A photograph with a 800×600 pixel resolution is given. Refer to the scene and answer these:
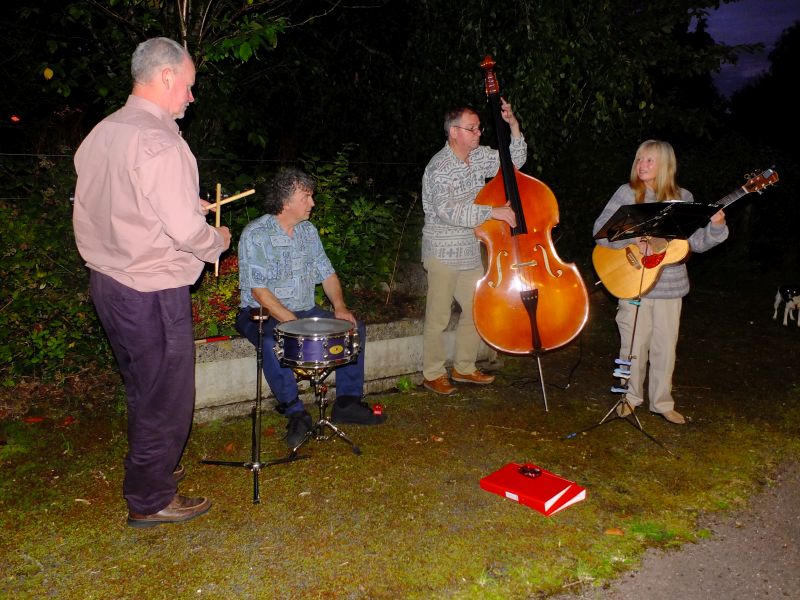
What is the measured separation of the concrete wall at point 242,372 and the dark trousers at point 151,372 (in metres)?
1.23

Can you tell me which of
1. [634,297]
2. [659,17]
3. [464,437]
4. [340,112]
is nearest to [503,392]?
[464,437]

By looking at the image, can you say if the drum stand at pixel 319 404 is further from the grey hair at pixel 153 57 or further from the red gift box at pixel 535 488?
the grey hair at pixel 153 57

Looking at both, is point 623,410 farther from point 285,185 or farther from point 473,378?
point 285,185

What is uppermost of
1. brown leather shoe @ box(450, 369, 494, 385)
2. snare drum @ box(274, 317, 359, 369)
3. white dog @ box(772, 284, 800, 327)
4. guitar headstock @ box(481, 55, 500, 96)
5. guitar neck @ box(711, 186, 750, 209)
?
guitar headstock @ box(481, 55, 500, 96)

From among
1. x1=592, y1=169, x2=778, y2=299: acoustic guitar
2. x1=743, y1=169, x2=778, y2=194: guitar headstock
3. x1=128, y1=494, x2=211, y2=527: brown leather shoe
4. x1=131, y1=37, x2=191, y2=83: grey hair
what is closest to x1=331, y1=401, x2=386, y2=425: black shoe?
x1=128, y1=494, x2=211, y2=527: brown leather shoe

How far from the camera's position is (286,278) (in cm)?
443

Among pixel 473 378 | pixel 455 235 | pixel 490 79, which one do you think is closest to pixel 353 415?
pixel 473 378

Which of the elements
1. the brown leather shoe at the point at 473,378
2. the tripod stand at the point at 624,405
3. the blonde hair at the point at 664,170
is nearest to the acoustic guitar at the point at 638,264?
the tripod stand at the point at 624,405

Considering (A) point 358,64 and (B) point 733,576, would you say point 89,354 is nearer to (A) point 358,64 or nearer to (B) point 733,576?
(B) point 733,576

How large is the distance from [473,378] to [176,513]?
2749 mm

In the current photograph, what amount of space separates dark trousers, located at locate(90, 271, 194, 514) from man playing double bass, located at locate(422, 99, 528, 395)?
2.26 meters

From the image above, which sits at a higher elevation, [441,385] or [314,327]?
[314,327]

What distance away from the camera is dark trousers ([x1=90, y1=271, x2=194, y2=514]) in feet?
10.1

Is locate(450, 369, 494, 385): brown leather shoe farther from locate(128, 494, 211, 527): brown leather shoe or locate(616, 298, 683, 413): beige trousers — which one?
locate(128, 494, 211, 527): brown leather shoe
